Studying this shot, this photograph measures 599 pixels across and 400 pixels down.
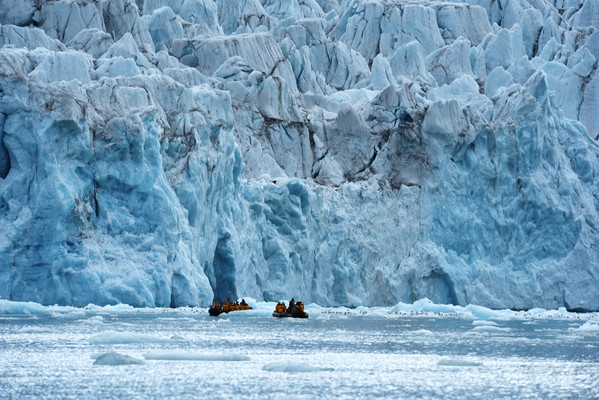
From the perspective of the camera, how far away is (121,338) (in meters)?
19.6

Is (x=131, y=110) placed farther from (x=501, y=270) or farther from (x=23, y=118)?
(x=501, y=270)

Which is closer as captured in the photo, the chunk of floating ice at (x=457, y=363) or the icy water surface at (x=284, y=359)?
the icy water surface at (x=284, y=359)

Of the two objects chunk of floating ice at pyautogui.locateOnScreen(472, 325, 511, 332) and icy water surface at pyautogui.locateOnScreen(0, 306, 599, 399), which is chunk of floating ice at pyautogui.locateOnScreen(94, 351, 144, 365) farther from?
chunk of floating ice at pyautogui.locateOnScreen(472, 325, 511, 332)

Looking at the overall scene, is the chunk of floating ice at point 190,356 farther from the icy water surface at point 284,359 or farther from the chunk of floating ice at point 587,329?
the chunk of floating ice at point 587,329

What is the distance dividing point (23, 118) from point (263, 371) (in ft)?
54.6

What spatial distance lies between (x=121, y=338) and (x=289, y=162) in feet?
76.7

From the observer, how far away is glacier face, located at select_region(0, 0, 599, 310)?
3017cm

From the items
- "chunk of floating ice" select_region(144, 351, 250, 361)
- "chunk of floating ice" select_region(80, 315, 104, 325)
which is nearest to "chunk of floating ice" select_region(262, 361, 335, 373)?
"chunk of floating ice" select_region(144, 351, 250, 361)

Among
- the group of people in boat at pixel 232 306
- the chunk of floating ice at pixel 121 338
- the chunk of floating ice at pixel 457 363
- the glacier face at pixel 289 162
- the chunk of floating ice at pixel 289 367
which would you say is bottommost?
the chunk of floating ice at pixel 289 367

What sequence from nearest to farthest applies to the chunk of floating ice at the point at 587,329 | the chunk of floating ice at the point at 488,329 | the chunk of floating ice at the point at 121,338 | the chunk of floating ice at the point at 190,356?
1. the chunk of floating ice at the point at 190,356
2. the chunk of floating ice at the point at 121,338
3. the chunk of floating ice at the point at 488,329
4. the chunk of floating ice at the point at 587,329

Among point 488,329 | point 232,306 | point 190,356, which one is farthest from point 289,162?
A: point 190,356

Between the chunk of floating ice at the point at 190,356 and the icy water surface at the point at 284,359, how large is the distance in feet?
0.07

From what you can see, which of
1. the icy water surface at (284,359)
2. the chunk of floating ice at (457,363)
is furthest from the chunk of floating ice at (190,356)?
the chunk of floating ice at (457,363)

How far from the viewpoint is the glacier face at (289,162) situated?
30172mm
